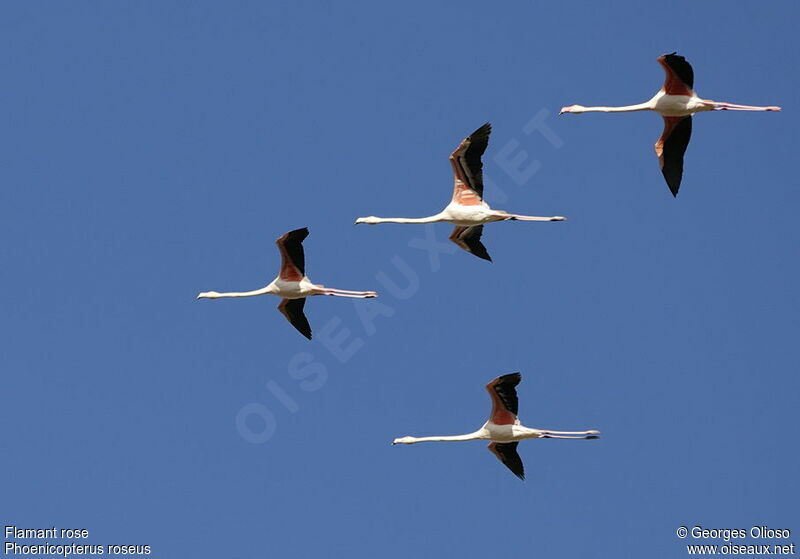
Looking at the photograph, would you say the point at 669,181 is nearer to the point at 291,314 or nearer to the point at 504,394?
the point at 504,394

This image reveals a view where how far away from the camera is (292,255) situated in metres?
48.1

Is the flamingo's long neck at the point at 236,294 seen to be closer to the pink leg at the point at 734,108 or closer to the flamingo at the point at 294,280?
the flamingo at the point at 294,280

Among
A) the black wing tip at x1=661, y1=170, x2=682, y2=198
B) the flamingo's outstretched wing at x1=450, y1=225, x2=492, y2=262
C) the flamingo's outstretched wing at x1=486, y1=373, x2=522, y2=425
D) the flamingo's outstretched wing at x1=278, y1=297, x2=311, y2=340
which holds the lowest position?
the flamingo's outstretched wing at x1=486, y1=373, x2=522, y2=425

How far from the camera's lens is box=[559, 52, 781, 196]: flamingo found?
146ft

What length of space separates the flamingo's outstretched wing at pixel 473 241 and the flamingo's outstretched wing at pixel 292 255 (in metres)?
4.02

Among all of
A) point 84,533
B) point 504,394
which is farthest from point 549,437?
point 84,533

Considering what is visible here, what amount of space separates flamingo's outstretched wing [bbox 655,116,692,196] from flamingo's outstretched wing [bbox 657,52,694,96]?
80 cm

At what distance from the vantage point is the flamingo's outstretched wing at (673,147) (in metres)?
45.3

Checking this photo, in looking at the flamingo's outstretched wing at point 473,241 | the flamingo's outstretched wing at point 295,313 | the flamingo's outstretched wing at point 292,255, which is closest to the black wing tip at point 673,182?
the flamingo's outstretched wing at point 473,241

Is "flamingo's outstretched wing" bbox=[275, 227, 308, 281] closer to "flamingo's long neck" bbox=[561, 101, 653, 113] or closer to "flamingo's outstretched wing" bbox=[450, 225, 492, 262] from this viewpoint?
"flamingo's outstretched wing" bbox=[450, 225, 492, 262]

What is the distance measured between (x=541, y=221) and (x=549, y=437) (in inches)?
202

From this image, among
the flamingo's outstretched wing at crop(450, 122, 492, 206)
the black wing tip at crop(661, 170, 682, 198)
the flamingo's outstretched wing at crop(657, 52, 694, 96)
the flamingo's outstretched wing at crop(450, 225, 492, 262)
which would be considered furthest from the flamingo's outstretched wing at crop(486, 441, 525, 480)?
the flamingo's outstretched wing at crop(657, 52, 694, 96)

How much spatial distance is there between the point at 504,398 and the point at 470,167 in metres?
5.57

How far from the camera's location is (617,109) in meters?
46.9
